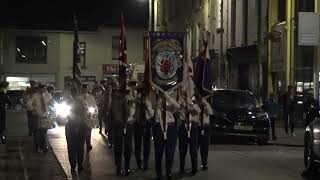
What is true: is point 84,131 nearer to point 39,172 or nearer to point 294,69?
point 39,172

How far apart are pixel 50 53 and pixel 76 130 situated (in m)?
49.8

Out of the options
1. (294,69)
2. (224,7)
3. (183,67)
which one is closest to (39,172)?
(183,67)

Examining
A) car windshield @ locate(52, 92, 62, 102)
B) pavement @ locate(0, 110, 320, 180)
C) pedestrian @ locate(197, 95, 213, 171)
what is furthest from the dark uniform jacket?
car windshield @ locate(52, 92, 62, 102)

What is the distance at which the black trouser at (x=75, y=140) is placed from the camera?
13.6 meters

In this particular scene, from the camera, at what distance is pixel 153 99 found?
44.3ft

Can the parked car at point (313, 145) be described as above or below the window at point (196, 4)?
below

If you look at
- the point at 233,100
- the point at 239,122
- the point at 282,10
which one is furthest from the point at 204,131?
the point at 282,10

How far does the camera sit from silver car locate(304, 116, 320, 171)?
13483 mm

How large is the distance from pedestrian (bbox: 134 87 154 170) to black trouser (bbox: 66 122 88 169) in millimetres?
1107

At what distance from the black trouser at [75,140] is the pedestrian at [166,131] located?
160cm

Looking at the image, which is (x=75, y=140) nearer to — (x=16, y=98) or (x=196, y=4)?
(x=196, y=4)

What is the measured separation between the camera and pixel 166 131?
12758 mm

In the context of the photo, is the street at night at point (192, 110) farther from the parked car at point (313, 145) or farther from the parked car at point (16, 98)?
the parked car at point (16, 98)

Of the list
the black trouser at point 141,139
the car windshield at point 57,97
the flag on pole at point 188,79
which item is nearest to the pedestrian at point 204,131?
the flag on pole at point 188,79
